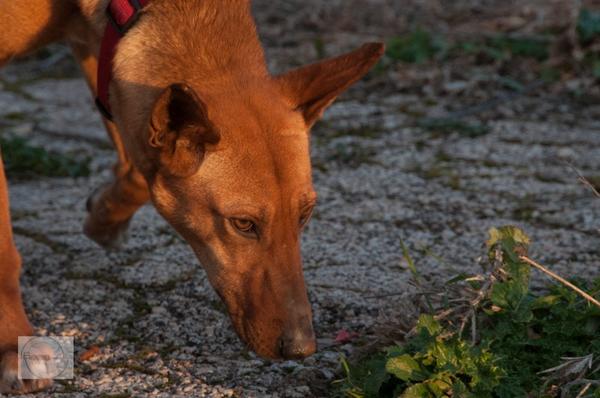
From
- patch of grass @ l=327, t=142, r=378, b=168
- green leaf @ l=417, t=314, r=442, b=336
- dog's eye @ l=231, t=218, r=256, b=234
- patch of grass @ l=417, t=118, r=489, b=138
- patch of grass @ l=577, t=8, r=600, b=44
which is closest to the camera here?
green leaf @ l=417, t=314, r=442, b=336

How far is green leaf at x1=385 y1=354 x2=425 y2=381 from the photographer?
282 centimetres

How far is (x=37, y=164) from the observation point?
5.46 meters

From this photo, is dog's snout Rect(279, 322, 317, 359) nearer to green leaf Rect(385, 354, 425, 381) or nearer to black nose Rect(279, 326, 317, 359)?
black nose Rect(279, 326, 317, 359)

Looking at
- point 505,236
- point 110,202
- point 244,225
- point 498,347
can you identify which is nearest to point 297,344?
point 244,225

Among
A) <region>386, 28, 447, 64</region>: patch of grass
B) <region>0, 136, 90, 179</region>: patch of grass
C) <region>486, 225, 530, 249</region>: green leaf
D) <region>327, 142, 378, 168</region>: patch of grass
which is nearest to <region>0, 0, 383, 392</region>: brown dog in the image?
<region>486, 225, 530, 249</region>: green leaf

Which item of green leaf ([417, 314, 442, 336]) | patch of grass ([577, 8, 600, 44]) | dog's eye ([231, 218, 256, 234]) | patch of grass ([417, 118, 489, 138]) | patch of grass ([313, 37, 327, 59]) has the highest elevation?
dog's eye ([231, 218, 256, 234])

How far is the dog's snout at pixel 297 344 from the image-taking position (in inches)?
123

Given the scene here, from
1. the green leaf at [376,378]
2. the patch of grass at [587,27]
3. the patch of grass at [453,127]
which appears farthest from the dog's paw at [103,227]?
the patch of grass at [587,27]

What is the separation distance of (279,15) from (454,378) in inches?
234

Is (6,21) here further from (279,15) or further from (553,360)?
(279,15)

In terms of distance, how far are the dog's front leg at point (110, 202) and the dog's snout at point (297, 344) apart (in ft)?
4.31

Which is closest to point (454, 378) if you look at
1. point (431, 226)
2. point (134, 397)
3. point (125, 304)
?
point (134, 397)

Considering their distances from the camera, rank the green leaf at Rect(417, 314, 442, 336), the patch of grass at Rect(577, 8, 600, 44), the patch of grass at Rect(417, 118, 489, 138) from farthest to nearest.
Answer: the patch of grass at Rect(577, 8, 600, 44) → the patch of grass at Rect(417, 118, 489, 138) → the green leaf at Rect(417, 314, 442, 336)

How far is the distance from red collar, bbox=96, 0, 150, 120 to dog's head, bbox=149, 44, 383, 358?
1.45 feet
